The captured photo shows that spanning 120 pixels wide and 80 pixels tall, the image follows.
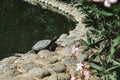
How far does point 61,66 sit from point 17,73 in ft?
3.34

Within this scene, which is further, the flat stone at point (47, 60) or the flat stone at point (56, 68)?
the flat stone at point (47, 60)

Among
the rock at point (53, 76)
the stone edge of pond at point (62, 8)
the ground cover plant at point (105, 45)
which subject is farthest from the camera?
the stone edge of pond at point (62, 8)

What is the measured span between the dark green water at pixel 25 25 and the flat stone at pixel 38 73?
2987 millimetres

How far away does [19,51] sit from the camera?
34.7 ft

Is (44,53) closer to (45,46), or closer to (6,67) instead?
(45,46)

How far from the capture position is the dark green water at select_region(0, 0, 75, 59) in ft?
36.6

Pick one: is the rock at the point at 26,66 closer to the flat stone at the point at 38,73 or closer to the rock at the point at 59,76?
the flat stone at the point at 38,73

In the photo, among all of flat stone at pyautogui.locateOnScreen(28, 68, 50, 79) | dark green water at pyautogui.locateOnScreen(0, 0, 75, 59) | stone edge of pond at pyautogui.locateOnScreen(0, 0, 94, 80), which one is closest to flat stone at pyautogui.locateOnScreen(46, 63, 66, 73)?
stone edge of pond at pyautogui.locateOnScreen(0, 0, 94, 80)

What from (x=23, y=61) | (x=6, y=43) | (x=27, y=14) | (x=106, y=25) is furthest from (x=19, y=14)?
(x=106, y=25)

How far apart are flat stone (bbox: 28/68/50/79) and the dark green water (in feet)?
9.80

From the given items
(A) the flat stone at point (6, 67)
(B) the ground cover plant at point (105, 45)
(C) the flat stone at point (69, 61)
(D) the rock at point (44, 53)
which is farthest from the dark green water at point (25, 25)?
(B) the ground cover plant at point (105, 45)

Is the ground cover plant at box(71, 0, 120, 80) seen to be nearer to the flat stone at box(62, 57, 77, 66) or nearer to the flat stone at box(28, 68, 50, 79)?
the flat stone at box(62, 57, 77, 66)

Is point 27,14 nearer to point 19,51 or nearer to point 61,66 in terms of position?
point 19,51

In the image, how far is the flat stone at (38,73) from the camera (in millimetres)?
7062
